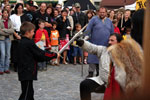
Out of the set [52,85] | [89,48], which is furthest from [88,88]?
[52,85]

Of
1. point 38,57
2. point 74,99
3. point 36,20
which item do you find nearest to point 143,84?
point 38,57

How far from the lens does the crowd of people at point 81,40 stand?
2.87 m

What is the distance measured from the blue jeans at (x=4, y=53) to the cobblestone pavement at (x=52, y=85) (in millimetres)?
278

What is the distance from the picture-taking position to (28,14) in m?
9.32

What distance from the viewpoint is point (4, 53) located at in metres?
8.27

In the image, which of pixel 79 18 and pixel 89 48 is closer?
pixel 89 48

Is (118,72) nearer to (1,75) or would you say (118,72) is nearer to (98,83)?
(98,83)

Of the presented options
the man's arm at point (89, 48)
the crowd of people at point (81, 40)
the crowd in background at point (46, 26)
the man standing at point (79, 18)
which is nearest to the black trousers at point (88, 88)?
the crowd of people at point (81, 40)

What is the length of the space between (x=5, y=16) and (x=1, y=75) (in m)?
1.72

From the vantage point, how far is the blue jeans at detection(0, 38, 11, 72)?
26.9ft

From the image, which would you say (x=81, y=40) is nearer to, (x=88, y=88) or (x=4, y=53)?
(x=88, y=88)

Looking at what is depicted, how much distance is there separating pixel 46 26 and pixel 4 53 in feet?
6.67

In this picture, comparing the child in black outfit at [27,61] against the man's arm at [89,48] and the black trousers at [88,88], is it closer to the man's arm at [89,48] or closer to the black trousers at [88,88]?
the man's arm at [89,48]

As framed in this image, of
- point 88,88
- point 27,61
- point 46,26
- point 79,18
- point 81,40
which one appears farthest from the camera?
point 79,18
